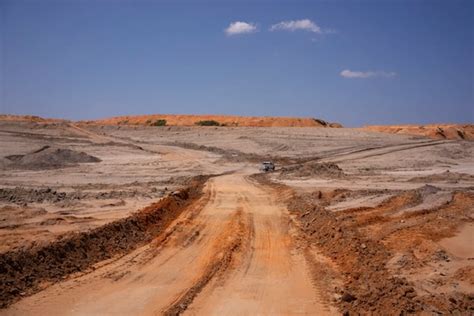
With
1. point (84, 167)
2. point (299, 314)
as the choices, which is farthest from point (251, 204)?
point (84, 167)

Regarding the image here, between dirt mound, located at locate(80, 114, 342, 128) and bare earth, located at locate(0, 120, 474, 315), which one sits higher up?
dirt mound, located at locate(80, 114, 342, 128)

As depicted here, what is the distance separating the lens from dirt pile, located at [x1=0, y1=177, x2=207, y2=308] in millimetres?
10906

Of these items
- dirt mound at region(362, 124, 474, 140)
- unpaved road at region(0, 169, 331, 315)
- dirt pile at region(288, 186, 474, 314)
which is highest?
dirt mound at region(362, 124, 474, 140)

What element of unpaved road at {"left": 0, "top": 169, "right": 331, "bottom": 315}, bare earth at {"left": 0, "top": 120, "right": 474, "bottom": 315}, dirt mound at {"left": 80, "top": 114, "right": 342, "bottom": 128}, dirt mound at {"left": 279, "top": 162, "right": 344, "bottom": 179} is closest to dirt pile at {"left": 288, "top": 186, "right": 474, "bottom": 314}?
→ bare earth at {"left": 0, "top": 120, "right": 474, "bottom": 315}

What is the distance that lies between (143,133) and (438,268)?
8025 cm

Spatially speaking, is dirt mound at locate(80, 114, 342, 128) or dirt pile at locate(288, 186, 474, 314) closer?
dirt pile at locate(288, 186, 474, 314)

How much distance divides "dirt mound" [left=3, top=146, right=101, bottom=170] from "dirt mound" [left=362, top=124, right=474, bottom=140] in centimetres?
5729

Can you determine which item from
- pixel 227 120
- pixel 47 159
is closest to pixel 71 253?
pixel 47 159

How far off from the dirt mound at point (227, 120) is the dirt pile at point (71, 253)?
83543 mm

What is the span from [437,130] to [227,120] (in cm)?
4503

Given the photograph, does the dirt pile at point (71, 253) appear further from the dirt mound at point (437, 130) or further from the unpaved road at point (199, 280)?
the dirt mound at point (437, 130)

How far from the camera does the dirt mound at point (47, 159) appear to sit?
4238 cm

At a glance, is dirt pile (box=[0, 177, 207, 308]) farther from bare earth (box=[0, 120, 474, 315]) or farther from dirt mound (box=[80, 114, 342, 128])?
dirt mound (box=[80, 114, 342, 128])

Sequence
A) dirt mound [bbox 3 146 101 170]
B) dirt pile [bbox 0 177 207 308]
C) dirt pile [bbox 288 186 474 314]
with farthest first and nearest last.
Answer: dirt mound [bbox 3 146 101 170]
dirt pile [bbox 0 177 207 308]
dirt pile [bbox 288 186 474 314]
